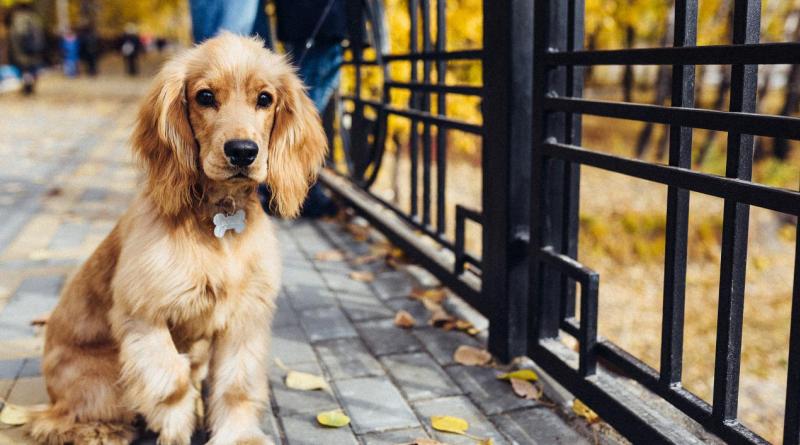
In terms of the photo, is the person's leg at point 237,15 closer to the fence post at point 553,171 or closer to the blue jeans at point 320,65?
the blue jeans at point 320,65

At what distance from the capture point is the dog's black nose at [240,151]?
2.32 m

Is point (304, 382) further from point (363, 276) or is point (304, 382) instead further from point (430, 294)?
point (363, 276)

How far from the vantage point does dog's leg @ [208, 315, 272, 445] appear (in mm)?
2518

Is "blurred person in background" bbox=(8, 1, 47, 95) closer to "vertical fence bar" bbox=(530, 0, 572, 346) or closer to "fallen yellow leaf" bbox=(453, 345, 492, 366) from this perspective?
"fallen yellow leaf" bbox=(453, 345, 492, 366)

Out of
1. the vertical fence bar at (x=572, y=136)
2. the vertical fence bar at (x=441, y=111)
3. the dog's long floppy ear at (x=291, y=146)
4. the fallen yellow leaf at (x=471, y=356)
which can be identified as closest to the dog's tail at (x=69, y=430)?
the dog's long floppy ear at (x=291, y=146)

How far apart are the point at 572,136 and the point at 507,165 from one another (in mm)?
306

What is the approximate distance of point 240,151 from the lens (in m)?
2.33

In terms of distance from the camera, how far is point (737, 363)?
214 cm

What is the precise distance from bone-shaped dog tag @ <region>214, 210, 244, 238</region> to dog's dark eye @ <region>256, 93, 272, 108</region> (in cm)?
35

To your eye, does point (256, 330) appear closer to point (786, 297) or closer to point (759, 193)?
point (759, 193)

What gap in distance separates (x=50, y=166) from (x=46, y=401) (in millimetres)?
6009

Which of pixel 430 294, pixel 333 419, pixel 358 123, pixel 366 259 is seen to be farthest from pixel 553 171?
pixel 358 123

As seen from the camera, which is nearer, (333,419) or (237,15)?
(333,419)

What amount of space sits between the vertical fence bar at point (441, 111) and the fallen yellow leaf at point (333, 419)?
5.23ft
